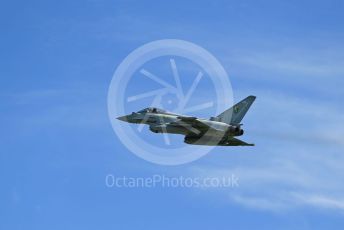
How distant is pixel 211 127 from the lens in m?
120

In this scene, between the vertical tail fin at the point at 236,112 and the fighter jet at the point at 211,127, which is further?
the vertical tail fin at the point at 236,112

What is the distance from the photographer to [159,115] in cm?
12525

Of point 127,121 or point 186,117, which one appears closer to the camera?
point 186,117

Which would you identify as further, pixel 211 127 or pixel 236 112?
pixel 236 112

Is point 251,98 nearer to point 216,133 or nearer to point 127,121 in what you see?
point 216,133

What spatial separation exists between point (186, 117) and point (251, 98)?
8.56 metres

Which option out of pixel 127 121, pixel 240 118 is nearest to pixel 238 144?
pixel 240 118

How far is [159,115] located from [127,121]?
388cm

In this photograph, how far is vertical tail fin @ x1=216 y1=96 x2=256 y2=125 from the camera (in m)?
121

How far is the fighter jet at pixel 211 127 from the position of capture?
11925cm

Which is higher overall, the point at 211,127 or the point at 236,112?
the point at 236,112

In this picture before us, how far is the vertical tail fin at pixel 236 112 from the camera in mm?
120875

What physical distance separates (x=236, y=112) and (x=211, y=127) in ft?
12.0

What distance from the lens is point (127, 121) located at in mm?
126375
